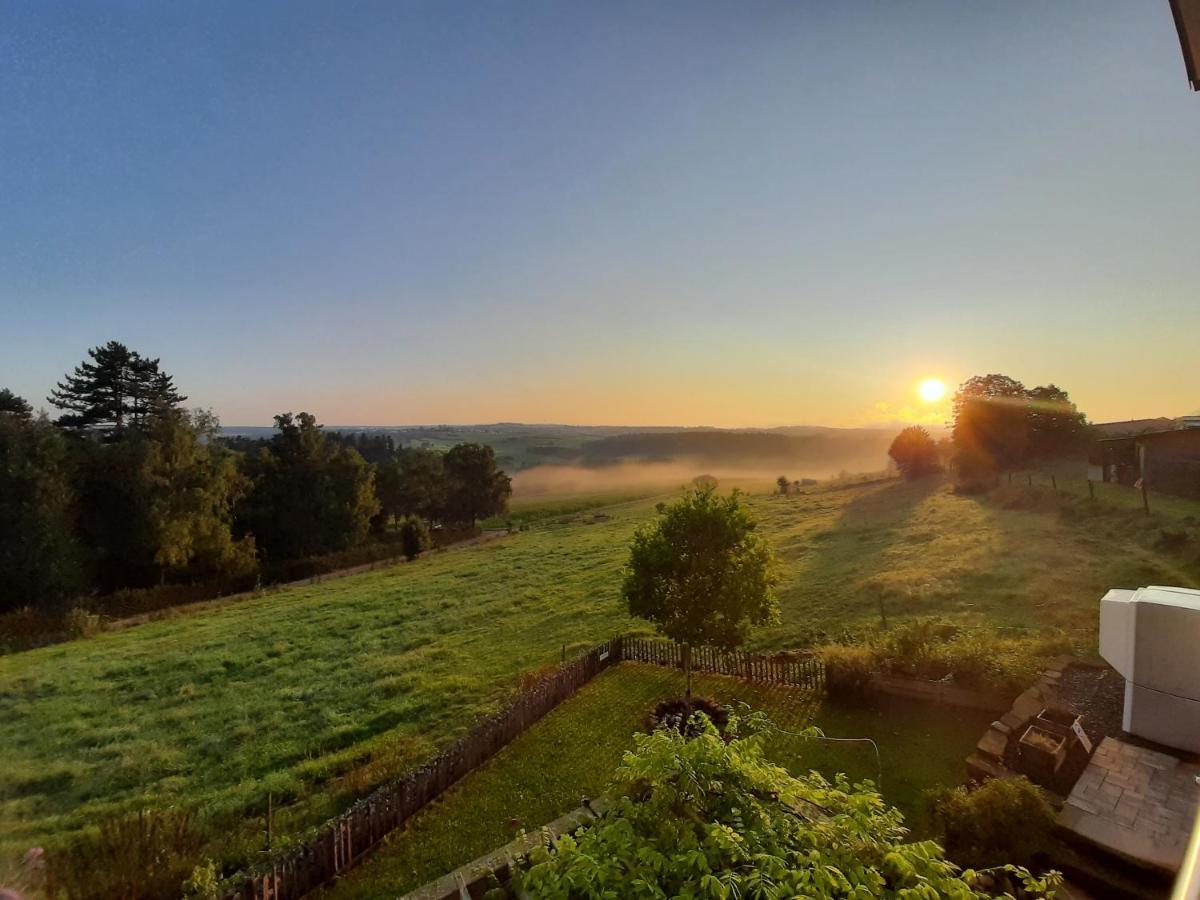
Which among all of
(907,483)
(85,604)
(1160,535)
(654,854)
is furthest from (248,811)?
(907,483)

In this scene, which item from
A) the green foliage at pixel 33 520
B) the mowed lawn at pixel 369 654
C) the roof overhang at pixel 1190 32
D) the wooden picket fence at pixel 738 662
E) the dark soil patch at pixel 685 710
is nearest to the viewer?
the roof overhang at pixel 1190 32

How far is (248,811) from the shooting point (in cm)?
1126

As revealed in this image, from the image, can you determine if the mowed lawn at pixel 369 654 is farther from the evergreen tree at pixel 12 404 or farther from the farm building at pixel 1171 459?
the evergreen tree at pixel 12 404

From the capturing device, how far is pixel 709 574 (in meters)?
13.1

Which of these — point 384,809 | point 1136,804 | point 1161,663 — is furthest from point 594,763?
point 1161,663

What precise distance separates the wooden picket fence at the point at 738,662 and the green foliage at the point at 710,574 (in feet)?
3.29

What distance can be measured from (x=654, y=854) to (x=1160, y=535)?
84.3ft

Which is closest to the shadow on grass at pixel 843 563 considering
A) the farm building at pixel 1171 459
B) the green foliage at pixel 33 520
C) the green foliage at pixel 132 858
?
the farm building at pixel 1171 459

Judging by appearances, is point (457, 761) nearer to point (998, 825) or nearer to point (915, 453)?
point (998, 825)

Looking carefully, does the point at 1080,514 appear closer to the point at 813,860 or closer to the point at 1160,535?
the point at 1160,535

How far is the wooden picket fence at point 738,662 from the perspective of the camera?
46.1 ft

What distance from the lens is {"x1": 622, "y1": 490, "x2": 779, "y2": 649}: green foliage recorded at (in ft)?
42.8

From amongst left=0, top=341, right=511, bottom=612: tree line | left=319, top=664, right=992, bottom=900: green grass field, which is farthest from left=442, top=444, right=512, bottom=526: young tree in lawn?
left=319, top=664, right=992, bottom=900: green grass field

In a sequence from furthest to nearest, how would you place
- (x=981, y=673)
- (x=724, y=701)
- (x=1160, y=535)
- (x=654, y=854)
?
(x=1160, y=535)
(x=724, y=701)
(x=981, y=673)
(x=654, y=854)
